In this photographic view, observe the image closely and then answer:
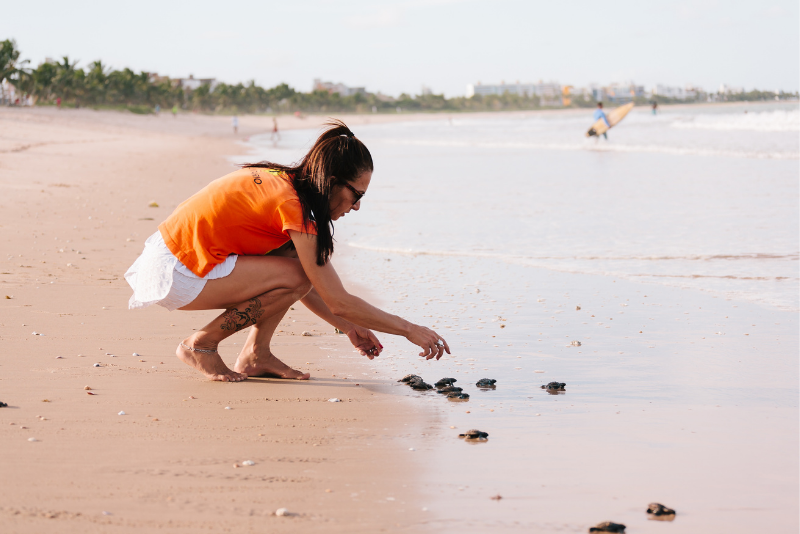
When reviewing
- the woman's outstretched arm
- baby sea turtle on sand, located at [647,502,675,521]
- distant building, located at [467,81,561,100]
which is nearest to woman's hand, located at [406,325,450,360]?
the woman's outstretched arm

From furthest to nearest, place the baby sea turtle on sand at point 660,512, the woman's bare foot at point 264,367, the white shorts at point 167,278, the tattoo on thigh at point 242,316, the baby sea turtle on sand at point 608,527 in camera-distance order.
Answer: the woman's bare foot at point 264,367
the tattoo on thigh at point 242,316
the white shorts at point 167,278
the baby sea turtle on sand at point 660,512
the baby sea turtle on sand at point 608,527

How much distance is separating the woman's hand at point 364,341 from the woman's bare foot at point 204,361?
546 mm

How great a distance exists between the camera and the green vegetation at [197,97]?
60531 mm

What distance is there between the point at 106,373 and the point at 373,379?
1128 mm

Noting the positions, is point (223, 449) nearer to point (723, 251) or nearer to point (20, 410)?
point (20, 410)

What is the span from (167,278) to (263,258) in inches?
15.0

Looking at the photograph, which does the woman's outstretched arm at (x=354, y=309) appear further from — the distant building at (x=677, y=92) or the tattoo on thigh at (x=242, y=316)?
the distant building at (x=677, y=92)

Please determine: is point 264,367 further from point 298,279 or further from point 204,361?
point 298,279

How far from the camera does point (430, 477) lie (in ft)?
7.62

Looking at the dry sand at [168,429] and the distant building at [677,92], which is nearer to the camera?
the dry sand at [168,429]

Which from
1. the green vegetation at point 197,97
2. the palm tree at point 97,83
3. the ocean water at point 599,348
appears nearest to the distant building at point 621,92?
the green vegetation at point 197,97

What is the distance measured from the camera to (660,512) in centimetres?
210

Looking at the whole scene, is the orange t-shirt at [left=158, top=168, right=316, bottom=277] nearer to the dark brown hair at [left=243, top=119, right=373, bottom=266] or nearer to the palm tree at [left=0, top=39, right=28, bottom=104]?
the dark brown hair at [left=243, top=119, right=373, bottom=266]

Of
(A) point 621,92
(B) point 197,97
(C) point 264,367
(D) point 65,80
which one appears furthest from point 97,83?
(A) point 621,92
